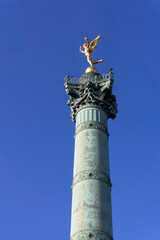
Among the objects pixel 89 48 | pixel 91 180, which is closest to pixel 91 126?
pixel 91 180

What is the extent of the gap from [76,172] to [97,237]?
3857 millimetres

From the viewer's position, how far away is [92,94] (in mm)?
22938

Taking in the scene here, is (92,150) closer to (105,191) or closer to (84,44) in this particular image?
(105,191)

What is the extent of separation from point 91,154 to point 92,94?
423 centimetres

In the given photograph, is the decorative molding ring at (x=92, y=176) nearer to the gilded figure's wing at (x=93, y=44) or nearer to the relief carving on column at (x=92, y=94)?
the relief carving on column at (x=92, y=94)

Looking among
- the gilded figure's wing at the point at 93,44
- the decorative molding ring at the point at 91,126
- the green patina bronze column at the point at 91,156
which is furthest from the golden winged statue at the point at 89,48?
the decorative molding ring at the point at 91,126

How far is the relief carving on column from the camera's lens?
75.2ft

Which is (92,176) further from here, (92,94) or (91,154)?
(92,94)

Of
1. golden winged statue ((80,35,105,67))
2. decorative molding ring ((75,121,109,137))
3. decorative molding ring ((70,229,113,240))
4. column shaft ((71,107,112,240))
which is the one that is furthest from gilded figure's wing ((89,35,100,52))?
decorative molding ring ((70,229,113,240))

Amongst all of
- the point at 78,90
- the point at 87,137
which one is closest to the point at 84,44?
the point at 78,90

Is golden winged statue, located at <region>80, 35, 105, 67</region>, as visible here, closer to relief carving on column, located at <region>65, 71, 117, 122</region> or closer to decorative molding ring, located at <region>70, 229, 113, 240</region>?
relief carving on column, located at <region>65, 71, 117, 122</region>

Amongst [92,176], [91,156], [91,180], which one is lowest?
[91,180]

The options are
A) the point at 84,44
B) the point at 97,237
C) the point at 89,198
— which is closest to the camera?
the point at 97,237

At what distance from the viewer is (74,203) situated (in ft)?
62.0
